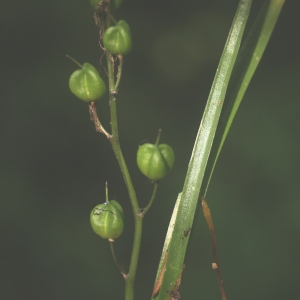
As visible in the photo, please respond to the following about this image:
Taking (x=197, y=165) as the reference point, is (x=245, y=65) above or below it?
above

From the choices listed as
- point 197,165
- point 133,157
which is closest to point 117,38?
point 197,165

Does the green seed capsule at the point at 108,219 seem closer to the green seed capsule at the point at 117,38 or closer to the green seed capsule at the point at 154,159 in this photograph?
the green seed capsule at the point at 154,159

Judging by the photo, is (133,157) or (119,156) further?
(133,157)

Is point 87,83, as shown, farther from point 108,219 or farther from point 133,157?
point 133,157

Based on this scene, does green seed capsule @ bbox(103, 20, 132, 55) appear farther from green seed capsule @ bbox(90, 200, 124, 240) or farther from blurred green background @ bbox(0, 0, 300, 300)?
blurred green background @ bbox(0, 0, 300, 300)

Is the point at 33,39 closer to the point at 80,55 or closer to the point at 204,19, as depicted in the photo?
the point at 80,55

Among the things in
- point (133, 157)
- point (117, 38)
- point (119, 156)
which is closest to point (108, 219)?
point (119, 156)
